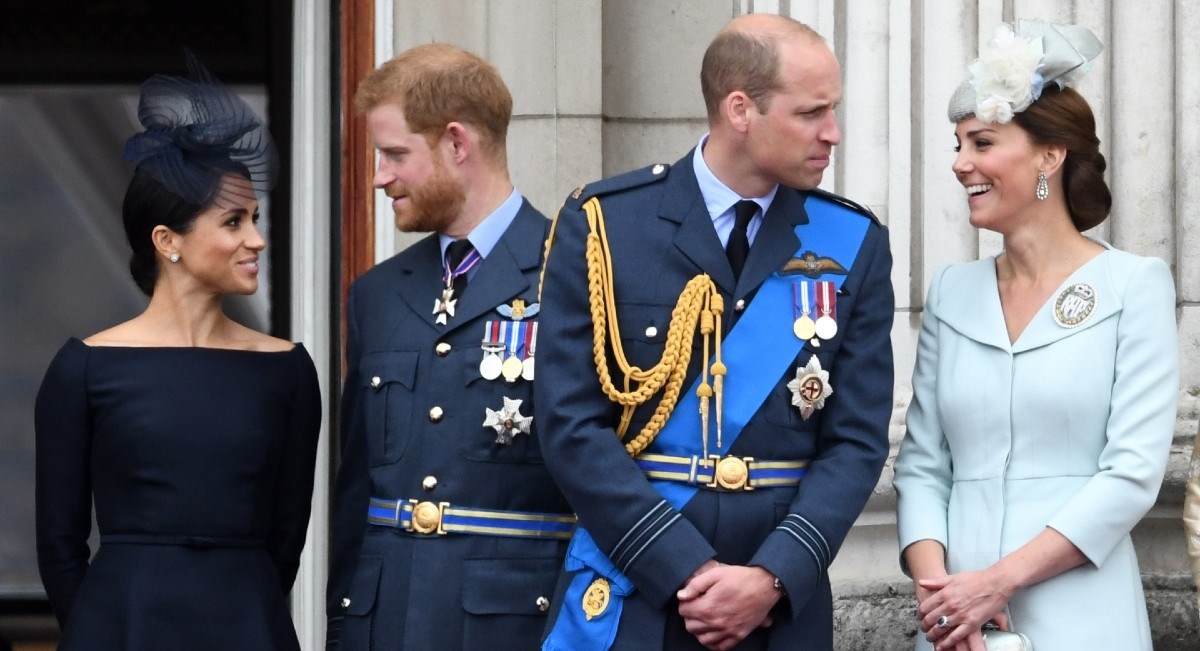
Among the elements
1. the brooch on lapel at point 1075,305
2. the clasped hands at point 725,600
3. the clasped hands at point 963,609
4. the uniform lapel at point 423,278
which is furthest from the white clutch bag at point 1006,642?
the uniform lapel at point 423,278

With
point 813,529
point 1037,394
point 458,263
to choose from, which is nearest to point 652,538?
point 813,529

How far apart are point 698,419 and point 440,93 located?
3.20ft

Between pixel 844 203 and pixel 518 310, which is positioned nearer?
pixel 844 203

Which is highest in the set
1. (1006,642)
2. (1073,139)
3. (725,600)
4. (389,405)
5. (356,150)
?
(356,150)

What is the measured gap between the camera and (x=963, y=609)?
12.2 feet

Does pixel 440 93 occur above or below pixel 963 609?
above

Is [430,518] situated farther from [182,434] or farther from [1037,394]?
[1037,394]

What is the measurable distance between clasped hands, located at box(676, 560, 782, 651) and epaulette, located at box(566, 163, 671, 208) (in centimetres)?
73

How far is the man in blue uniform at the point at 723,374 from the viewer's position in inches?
140

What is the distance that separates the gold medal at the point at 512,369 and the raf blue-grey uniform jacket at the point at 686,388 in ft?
1.06

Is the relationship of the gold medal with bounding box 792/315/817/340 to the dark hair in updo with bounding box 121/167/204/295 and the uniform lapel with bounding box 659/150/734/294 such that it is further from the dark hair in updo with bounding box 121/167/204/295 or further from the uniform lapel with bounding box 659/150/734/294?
the dark hair in updo with bounding box 121/167/204/295

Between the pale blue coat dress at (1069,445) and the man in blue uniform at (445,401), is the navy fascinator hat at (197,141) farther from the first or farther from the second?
the pale blue coat dress at (1069,445)

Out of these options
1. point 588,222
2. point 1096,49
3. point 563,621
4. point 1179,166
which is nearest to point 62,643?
point 563,621

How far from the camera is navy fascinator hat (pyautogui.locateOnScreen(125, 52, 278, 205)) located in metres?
4.07
